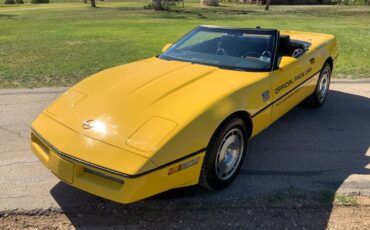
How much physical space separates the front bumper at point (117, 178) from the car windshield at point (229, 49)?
1.53m

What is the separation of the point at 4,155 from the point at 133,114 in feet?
6.49

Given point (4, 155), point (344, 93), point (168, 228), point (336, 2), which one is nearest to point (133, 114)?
point (168, 228)

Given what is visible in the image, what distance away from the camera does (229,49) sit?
4473 millimetres

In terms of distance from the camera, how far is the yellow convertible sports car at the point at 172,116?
9.10 feet

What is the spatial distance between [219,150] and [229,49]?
164cm

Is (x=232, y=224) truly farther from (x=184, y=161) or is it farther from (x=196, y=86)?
(x=196, y=86)

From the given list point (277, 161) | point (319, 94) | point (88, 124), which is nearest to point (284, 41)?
point (319, 94)

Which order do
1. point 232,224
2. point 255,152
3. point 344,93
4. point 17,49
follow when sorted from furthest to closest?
point 17,49, point 344,93, point 255,152, point 232,224

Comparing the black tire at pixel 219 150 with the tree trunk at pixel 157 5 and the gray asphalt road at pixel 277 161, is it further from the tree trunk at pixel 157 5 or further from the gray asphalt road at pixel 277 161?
the tree trunk at pixel 157 5

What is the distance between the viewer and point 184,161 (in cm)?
289

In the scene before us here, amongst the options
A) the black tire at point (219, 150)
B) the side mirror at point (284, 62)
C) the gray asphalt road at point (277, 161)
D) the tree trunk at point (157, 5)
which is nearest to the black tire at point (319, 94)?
the gray asphalt road at point (277, 161)

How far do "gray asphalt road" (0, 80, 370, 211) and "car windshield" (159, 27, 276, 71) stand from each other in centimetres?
102

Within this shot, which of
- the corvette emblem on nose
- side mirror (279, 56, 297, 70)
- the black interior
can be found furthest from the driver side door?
the corvette emblem on nose

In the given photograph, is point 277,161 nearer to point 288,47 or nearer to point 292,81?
point 292,81
